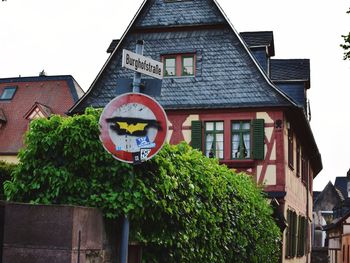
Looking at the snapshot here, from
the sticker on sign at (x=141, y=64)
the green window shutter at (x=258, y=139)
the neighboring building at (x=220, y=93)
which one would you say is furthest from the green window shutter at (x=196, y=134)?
the sticker on sign at (x=141, y=64)

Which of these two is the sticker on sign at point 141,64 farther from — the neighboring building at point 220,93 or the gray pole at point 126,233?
the neighboring building at point 220,93

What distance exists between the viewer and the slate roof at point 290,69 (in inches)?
1075

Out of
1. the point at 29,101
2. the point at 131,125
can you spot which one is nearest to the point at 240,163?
the point at 131,125

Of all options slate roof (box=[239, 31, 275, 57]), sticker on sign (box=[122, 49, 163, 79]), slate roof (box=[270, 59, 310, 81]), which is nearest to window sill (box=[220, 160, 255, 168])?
slate roof (box=[239, 31, 275, 57])

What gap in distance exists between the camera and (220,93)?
24.3 meters

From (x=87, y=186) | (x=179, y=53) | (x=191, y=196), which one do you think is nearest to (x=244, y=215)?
(x=191, y=196)

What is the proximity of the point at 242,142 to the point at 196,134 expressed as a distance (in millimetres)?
1669

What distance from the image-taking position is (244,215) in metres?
12.1

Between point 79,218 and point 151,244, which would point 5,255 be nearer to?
point 79,218

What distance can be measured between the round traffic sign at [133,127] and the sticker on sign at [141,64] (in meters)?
0.31

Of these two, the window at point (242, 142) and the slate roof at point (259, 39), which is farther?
the slate roof at point (259, 39)

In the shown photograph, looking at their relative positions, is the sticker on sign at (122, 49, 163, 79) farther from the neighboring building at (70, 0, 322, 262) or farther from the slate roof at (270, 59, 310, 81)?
the slate roof at (270, 59, 310, 81)

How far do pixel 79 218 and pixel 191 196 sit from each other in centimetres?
300

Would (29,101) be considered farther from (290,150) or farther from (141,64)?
(141,64)
